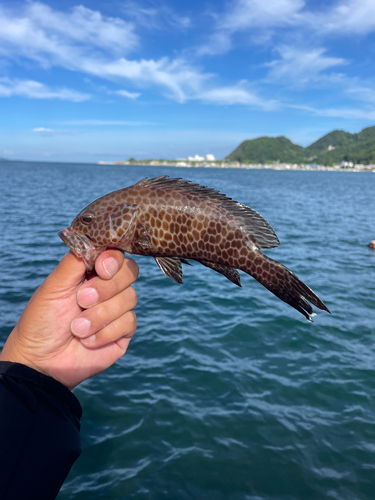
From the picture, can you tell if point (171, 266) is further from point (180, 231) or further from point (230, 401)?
point (230, 401)

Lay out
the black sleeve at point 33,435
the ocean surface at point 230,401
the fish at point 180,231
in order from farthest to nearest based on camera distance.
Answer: the ocean surface at point 230,401
the fish at point 180,231
the black sleeve at point 33,435

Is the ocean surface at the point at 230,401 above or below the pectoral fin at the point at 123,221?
below

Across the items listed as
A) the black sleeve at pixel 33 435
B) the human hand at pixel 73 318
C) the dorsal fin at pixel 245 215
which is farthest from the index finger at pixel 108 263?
the black sleeve at pixel 33 435

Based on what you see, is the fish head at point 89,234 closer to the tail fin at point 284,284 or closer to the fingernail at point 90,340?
the fingernail at point 90,340

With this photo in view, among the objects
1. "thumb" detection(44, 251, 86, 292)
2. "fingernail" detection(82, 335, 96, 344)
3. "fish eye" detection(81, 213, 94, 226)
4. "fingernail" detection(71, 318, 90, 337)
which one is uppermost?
"fish eye" detection(81, 213, 94, 226)

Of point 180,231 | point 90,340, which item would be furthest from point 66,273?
point 180,231

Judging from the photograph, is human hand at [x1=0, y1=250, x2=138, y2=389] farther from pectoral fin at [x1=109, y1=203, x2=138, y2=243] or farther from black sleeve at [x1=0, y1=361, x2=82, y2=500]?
black sleeve at [x1=0, y1=361, x2=82, y2=500]

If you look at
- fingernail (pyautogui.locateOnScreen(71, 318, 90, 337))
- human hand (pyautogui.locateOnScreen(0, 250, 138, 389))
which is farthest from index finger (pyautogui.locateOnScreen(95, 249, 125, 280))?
fingernail (pyautogui.locateOnScreen(71, 318, 90, 337))
